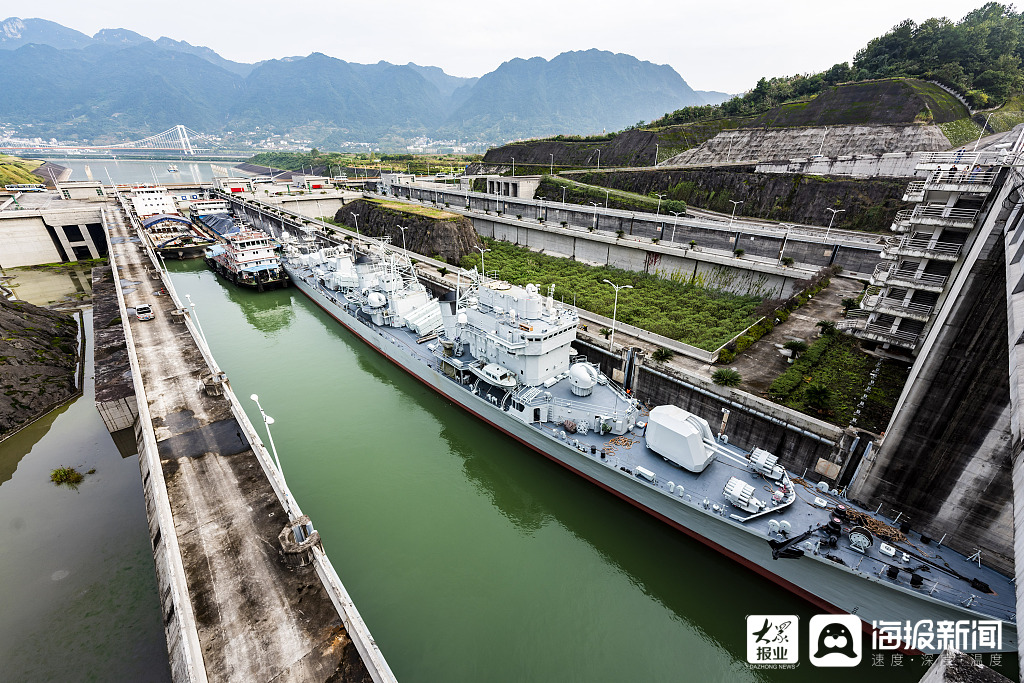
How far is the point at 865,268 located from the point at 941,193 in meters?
14.7

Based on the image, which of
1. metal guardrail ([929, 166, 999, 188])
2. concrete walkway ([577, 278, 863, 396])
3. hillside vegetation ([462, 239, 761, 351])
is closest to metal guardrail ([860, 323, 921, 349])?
concrete walkway ([577, 278, 863, 396])

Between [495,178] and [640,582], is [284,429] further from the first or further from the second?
[495,178]

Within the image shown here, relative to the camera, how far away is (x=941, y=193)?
2058 cm

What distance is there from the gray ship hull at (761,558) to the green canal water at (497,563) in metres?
0.82

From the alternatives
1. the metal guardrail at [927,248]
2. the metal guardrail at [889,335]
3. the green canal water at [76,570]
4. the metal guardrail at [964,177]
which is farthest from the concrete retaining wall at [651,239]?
the green canal water at [76,570]

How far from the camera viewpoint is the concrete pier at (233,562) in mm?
10141

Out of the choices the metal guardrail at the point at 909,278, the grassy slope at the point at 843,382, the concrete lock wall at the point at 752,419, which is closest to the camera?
the concrete lock wall at the point at 752,419

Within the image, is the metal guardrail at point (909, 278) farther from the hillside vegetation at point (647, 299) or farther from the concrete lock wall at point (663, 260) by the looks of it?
the concrete lock wall at point (663, 260)

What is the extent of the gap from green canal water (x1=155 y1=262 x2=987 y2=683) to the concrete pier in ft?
11.6

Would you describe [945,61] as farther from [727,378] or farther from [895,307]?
[727,378]

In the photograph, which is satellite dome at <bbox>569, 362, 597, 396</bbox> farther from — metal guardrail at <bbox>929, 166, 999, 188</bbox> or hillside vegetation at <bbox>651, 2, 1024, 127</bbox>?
hillside vegetation at <bbox>651, 2, 1024, 127</bbox>

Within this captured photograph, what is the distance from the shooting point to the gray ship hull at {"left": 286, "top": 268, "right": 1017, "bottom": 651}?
1286 cm

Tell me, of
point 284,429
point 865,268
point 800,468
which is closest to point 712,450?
point 800,468

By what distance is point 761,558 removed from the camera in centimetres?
1540
